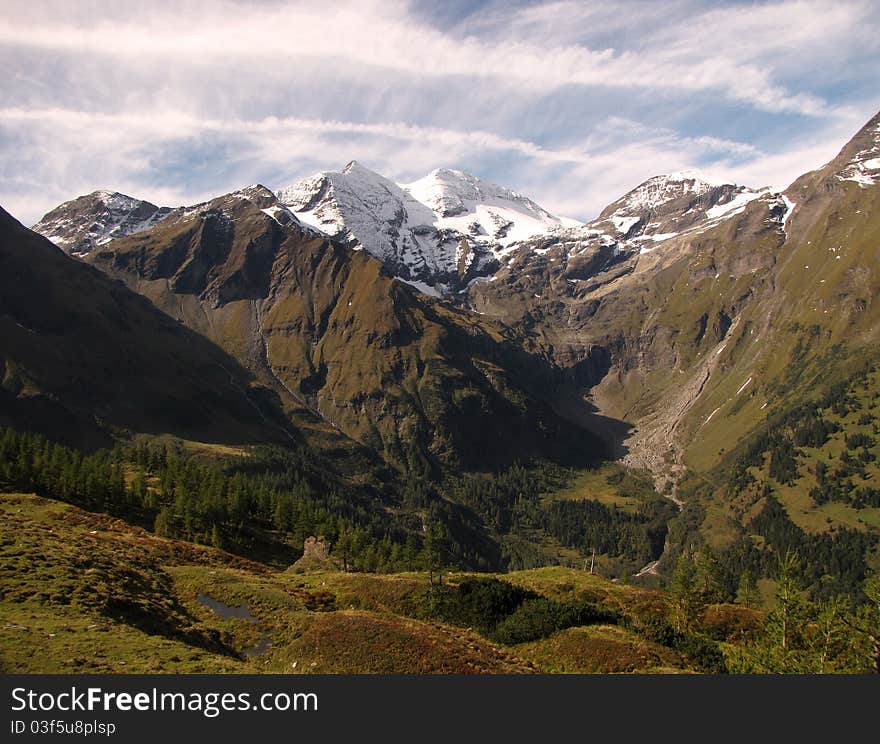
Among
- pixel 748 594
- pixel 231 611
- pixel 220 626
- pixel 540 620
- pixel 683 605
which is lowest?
Result: pixel 748 594

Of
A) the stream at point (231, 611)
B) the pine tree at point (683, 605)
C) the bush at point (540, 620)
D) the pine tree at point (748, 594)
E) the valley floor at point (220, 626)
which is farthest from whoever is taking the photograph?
the pine tree at point (748, 594)

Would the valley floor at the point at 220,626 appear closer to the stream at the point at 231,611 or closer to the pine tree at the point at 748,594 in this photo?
the stream at the point at 231,611

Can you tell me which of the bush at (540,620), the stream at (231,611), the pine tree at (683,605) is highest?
the stream at (231,611)

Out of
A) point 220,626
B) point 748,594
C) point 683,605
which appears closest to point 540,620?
point 683,605

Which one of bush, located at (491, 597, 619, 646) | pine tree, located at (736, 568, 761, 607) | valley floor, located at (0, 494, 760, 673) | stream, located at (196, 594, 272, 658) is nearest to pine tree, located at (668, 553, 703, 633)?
valley floor, located at (0, 494, 760, 673)

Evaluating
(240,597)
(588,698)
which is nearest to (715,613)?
(240,597)

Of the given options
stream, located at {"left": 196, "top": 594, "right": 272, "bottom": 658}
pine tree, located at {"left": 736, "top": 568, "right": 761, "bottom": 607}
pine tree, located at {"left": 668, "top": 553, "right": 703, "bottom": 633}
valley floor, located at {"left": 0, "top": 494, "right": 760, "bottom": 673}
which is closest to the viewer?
valley floor, located at {"left": 0, "top": 494, "right": 760, "bottom": 673}

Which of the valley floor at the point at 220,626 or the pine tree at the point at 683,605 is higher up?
the valley floor at the point at 220,626

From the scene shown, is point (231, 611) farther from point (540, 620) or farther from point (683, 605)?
point (683, 605)

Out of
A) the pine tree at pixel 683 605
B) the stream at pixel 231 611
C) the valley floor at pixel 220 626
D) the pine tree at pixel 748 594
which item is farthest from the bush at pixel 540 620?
the pine tree at pixel 748 594

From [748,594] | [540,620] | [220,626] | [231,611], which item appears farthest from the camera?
[748,594]

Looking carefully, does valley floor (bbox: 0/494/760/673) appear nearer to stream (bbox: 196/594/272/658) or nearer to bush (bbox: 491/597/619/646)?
stream (bbox: 196/594/272/658)

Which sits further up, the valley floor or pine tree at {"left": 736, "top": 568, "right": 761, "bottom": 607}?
the valley floor

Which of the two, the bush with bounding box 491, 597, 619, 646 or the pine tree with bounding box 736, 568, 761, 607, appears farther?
the pine tree with bounding box 736, 568, 761, 607
